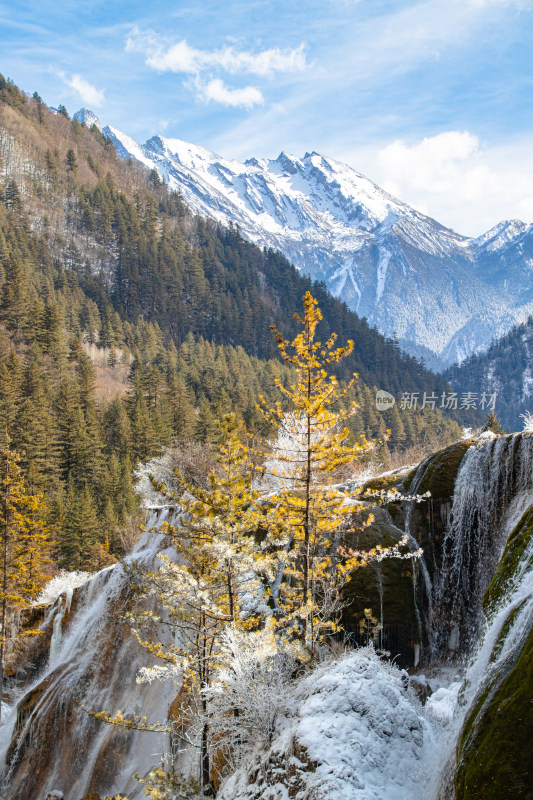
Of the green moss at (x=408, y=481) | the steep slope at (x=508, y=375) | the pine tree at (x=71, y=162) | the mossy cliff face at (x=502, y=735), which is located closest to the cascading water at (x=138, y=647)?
the green moss at (x=408, y=481)

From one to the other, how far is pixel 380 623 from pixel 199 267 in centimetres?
11538

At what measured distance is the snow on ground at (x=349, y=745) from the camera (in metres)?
4.59

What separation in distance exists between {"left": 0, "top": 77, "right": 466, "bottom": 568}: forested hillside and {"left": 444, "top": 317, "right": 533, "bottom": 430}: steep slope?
35891mm

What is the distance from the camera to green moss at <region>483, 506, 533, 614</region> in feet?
16.9

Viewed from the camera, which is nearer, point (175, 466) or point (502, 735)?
point (502, 735)

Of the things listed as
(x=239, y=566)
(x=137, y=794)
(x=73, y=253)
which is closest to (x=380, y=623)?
(x=239, y=566)

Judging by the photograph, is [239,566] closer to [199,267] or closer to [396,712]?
[396,712]

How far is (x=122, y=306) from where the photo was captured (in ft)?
348

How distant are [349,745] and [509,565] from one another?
7.83 feet

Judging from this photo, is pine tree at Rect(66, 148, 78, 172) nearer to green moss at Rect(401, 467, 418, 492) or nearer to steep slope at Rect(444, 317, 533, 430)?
green moss at Rect(401, 467, 418, 492)

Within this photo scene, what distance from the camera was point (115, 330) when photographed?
81.5m

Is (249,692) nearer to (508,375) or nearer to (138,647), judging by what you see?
(138,647)

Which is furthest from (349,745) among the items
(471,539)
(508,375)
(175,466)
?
(508,375)

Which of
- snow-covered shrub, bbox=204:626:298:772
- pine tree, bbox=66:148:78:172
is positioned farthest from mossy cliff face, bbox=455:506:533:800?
pine tree, bbox=66:148:78:172
